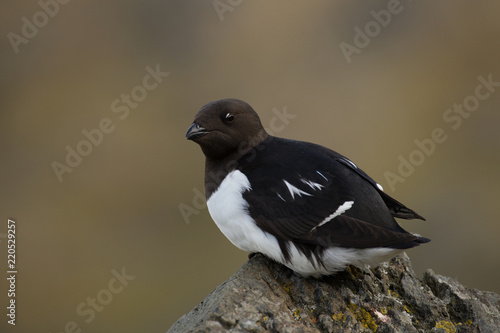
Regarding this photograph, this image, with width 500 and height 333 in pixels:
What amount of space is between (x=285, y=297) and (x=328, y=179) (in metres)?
0.97

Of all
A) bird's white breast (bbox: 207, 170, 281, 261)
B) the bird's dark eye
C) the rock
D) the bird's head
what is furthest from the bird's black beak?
the rock

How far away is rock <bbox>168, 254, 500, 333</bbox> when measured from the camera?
14.4 ft

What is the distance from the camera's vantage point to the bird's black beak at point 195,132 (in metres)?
5.39

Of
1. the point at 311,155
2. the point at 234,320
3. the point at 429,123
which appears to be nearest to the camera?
the point at 234,320

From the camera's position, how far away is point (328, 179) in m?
5.10

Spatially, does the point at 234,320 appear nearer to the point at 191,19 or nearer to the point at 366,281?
the point at 366,281

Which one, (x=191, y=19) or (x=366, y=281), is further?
(x=191, y=19)

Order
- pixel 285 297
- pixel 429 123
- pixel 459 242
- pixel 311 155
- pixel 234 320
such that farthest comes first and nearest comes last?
pixel 429 123 → pixel 459 242 → pixel 311 155 → pixel 285 297 → pixel 234 320

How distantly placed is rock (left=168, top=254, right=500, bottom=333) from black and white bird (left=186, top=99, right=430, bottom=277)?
0.58 feet

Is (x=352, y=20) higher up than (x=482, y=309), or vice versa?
(x=352, y=20)

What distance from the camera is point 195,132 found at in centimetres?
541

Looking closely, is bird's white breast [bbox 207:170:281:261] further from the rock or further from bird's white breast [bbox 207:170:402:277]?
the rock

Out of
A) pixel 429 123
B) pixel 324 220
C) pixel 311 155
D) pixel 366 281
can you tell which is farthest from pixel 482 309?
pixel 429 123

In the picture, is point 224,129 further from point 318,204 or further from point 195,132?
point 318,204
